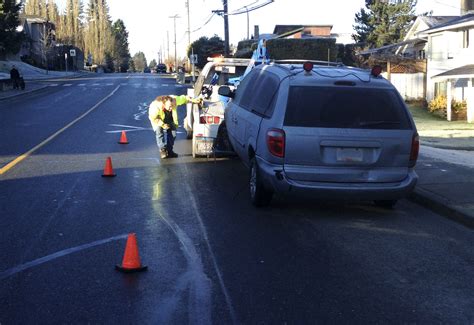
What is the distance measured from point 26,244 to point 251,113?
3715 mm

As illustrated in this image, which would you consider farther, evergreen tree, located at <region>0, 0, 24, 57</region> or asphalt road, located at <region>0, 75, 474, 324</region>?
evergreen tree, located at <region>0, 0, 24, 57</region>

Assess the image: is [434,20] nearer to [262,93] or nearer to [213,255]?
[262,93]

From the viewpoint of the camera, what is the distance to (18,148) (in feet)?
44.5

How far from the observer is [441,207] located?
790 cm

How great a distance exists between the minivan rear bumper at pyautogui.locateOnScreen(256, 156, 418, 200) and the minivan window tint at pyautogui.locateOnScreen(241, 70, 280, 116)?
91 cm

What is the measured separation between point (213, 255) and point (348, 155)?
7.50 feet

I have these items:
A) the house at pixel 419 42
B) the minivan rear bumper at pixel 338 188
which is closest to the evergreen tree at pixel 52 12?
the house at pixel 419 42

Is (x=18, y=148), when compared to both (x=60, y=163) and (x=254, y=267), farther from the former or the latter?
(x=254, y=267)

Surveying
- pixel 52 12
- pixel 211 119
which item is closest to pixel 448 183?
pixel 211 119

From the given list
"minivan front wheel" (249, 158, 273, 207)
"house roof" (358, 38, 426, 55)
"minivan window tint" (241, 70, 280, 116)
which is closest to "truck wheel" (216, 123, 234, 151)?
"minivan window tint" (241, 70, 280, 116)

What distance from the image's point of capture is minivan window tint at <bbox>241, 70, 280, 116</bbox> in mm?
7895

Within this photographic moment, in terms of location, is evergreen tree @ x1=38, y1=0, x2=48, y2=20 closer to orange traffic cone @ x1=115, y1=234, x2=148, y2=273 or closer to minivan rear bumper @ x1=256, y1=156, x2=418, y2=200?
minivan rear bumper @ x1=256, y1=156, x2=418, y2=200

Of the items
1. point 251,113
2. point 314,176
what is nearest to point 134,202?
point 251,113

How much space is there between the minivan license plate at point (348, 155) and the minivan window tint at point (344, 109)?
0.98 feet
